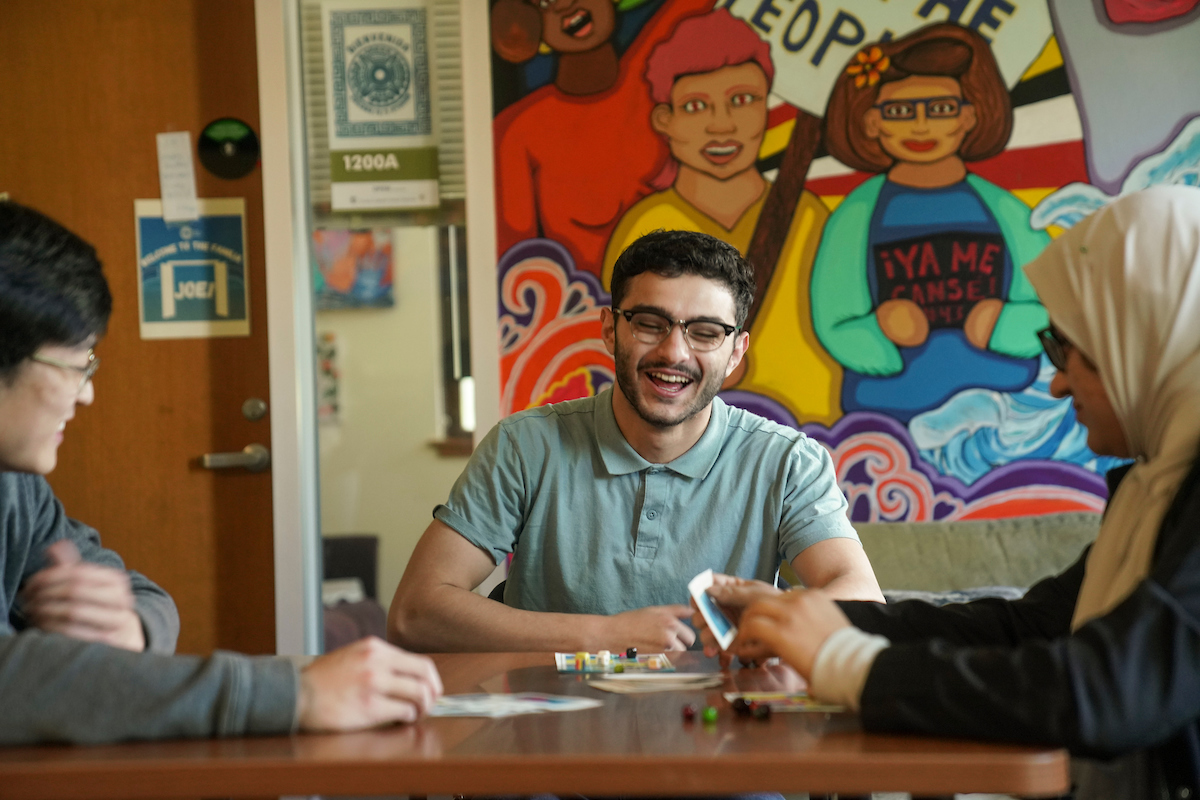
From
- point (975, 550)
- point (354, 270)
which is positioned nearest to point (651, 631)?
point (975, 550)

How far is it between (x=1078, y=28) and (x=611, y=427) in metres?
2.11

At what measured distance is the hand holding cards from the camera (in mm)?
1437

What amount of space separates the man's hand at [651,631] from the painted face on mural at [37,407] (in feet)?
2.71

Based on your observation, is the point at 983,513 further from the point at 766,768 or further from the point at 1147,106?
the point at 766,768

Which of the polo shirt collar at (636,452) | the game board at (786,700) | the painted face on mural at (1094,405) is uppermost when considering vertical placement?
the painted face on mural at (1094,405)

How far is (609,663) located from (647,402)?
24.3 inches

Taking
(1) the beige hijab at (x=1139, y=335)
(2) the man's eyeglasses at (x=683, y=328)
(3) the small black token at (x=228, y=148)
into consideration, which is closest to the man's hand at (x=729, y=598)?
(1) the beige hijab at (x=1139, y=335)

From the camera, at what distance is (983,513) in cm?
316

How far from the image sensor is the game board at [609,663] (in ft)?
4.72

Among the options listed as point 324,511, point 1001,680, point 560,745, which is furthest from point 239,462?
point 1001,680

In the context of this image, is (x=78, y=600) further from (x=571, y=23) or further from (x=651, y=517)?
(x=571, y=23)

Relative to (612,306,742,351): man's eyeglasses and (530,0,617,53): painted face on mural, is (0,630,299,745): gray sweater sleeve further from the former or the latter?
(530,0,617,53): painted face on mural

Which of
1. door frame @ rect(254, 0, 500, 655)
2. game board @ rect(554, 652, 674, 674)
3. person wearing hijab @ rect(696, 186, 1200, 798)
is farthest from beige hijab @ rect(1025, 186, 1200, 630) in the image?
door frame @ rect(254, 0, 500, 655)

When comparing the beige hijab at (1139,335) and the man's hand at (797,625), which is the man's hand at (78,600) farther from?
the beige hijab at (1139,335)
